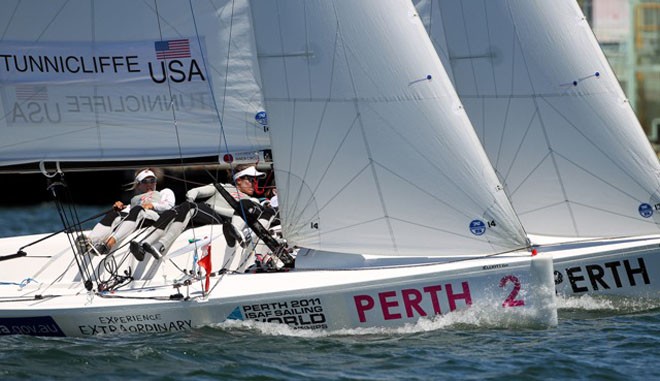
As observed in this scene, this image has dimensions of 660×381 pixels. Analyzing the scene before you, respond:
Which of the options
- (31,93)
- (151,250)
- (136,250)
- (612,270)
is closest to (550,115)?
(612,270)

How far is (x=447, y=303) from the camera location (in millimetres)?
10906

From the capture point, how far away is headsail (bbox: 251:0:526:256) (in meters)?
11.1

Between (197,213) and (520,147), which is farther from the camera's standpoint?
(520,147)

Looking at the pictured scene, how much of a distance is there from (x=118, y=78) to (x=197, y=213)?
156 cm

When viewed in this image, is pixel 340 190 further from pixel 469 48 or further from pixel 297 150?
pixel 469 48

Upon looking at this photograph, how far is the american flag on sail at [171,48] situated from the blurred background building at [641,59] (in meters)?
25.4

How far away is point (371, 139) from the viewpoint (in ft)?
36.8

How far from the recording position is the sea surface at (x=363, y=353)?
9727 mm

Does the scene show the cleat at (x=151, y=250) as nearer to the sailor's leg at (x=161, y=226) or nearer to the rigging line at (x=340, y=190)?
the sailor's leg at (x=161, y=226)

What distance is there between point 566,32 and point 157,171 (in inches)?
175

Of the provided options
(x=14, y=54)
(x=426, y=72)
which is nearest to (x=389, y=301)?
(x=426, y=72)

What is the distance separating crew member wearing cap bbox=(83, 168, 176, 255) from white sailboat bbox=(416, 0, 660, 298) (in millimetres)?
3369

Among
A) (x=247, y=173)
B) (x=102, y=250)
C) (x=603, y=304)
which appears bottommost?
(x=603, y=304)

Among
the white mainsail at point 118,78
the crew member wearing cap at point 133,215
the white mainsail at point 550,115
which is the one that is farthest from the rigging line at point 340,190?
the white mainsail at point 550,115
